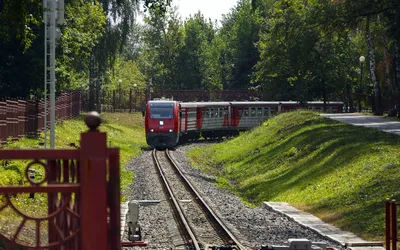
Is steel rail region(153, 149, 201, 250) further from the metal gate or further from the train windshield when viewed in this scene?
the train windshield

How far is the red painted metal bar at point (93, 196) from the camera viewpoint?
16.7 feet

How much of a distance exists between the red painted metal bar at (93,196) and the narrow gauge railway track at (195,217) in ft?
18.8

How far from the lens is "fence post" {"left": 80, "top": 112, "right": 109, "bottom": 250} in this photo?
508 cm

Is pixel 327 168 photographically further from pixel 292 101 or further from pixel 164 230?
pixel 292 101

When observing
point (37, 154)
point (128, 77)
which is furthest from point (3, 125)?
A: point (128, 77)

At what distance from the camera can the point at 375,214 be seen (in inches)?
714

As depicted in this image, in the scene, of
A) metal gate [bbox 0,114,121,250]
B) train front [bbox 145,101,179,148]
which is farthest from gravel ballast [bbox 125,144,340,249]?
train front [bbox 145,101,179,148]

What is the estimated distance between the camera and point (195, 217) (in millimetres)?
20156

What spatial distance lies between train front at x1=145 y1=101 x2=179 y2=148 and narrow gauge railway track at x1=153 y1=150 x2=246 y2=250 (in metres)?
14.7

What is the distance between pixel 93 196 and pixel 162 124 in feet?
140

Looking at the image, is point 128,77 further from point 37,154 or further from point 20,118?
point 37,154

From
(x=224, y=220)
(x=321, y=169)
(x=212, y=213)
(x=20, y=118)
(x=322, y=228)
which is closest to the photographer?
(x=322, y=228)

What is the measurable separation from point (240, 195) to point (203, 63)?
228 feet

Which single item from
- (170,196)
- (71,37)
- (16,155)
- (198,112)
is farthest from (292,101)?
(16,155)
